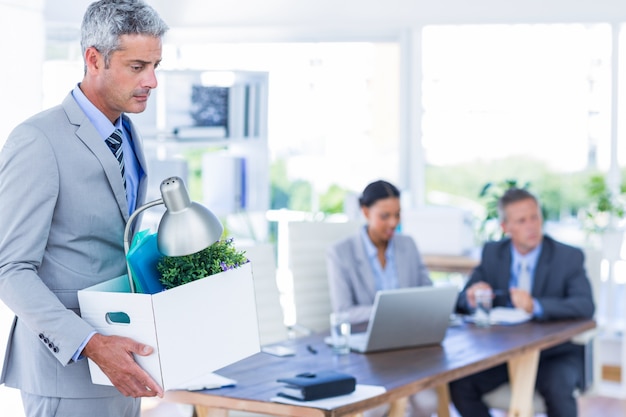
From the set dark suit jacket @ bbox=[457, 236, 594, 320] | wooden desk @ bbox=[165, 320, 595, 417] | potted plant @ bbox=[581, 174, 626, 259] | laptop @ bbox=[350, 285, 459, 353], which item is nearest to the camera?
wooden desk @ bbox=[165, 320, 595, 417]

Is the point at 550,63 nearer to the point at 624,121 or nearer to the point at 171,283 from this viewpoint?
the point at 624,121

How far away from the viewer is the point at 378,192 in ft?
14.2

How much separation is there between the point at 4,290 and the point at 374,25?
4557mm

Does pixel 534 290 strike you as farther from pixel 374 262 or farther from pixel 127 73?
pixel 127 73

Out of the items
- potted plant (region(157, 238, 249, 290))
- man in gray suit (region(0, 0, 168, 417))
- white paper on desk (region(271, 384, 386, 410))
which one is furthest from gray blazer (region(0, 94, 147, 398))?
white paper on desk (region(271, 384, 386, 410))

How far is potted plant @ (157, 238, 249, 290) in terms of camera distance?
203 centimetres

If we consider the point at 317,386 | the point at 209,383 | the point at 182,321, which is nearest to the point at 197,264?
the point at 182,321

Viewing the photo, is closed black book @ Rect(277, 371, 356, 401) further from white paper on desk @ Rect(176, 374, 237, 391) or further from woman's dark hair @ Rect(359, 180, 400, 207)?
woman's dark hair @ Rect(359, 180, 400, 207)

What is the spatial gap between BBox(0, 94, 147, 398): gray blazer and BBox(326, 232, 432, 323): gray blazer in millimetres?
2190

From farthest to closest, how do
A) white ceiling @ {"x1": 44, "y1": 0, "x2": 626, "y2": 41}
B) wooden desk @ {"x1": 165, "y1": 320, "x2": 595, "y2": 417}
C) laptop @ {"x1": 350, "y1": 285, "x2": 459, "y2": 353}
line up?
white ceiling @ {"x1": 44, "y1": 0, "x2": 626, "y2": 41} < laptop @ {"x1": 350, "y1": 285, "x2": 459, "y2": 353} < wooden desk @ {"x1": 165, "y1": 320, "x2": 595, "y2": 417}

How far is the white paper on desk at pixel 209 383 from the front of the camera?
282cm

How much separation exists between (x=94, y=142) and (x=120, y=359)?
447 millimetres

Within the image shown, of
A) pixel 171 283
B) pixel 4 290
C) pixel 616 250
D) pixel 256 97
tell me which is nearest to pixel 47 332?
pixel 4 290

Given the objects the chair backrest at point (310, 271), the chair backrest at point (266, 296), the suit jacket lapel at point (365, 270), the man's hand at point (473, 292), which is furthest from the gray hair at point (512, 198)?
the chair backrest at point (266, 296)
